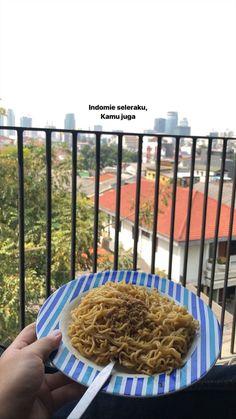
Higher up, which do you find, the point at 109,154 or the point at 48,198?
the point at 109,154

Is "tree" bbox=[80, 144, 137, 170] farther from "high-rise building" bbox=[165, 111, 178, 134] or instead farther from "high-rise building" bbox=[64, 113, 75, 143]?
"high-rise building" bbox=[165, 111, 178, 134]

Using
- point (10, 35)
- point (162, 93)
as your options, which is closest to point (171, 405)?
point (162, 93)

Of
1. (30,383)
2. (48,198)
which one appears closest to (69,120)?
(48,198)

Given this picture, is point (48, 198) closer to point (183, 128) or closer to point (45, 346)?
point (45, 346)

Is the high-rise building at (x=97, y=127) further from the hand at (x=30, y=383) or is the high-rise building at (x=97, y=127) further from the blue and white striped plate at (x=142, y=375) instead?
the hand at (x=30, y=383)

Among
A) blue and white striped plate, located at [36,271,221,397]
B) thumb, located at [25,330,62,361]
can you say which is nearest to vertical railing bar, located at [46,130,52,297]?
blue and white striped plate, located at [36,271,221,397]

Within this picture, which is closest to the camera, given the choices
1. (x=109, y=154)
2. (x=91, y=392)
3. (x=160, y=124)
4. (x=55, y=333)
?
(x=91, y=392)
